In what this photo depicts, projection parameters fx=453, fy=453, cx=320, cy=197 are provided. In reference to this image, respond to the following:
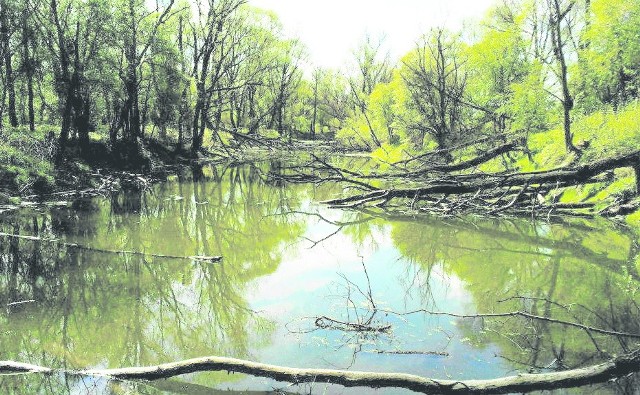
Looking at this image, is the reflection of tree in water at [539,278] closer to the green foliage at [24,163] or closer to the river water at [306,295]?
the river water at [306,295]

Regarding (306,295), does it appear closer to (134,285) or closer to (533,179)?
(134,285)

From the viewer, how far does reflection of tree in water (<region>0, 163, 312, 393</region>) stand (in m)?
5.44

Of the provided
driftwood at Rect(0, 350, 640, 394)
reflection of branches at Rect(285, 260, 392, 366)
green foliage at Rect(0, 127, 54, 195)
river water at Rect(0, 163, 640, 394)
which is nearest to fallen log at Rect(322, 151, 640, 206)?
river water at Rect(0, 163, 640, 394)

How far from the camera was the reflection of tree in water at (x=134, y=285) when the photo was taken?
544 cm

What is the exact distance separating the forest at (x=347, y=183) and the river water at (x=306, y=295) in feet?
0.27

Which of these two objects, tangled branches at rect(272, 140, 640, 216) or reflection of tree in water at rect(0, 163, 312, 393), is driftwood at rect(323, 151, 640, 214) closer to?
tangled branches at rect(272, 140, 640, 216)

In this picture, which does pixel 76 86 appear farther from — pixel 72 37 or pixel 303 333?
pixel 303 333

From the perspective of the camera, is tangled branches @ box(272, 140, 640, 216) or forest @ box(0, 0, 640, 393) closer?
forest @ box(0, 0, 640, 393)

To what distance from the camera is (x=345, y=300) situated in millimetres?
7020

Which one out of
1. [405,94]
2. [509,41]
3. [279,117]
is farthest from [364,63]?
[509,41]

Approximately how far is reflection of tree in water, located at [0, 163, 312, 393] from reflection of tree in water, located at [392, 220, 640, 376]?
3088mm

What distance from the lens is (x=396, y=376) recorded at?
4.04 metres

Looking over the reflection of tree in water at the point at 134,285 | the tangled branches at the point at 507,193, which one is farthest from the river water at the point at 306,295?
the tangled branches at the point at 507,193

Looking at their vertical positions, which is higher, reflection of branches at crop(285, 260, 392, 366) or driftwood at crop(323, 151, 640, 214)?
driftwood at crop(323, 151, 640, 214)
